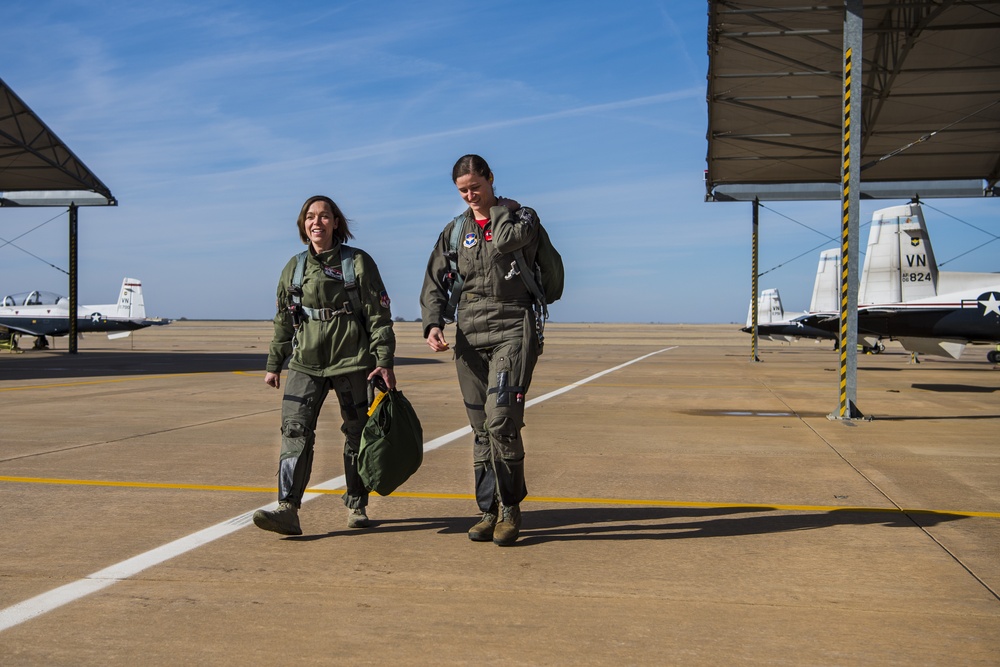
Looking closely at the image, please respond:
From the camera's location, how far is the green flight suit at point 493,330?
4.67 metres

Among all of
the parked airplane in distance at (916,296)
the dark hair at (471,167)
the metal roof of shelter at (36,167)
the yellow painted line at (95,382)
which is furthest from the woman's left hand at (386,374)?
the metal roof of shelter at (36,167)

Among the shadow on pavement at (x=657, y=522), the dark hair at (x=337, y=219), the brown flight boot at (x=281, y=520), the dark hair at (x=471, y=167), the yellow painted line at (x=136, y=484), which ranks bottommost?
the yellow painted line at (x=136, y=484)

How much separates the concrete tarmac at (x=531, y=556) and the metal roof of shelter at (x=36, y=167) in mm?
19645

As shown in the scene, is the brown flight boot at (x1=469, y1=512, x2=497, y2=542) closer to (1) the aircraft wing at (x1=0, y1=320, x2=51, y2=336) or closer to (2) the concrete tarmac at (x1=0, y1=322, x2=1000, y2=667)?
(2) the concrete tarmac at (x1=0, y1=322, x2=1000, y2=667)

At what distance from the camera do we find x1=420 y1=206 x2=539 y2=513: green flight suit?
4.67 m

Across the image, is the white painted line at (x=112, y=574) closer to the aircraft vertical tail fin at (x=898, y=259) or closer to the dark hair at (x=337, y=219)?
the dark hair at (x=337, y=219)

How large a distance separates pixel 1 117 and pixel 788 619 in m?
27.8

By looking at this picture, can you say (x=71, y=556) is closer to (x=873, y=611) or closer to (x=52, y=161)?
(x=873, y=611)

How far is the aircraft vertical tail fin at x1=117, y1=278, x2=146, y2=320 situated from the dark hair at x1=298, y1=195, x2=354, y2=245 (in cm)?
4277

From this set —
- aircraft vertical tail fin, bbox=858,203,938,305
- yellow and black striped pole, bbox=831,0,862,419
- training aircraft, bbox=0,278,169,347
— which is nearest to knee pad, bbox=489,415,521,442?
yellow and black striped pole, bbox=831,0,862,419

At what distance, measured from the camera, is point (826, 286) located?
146 ft

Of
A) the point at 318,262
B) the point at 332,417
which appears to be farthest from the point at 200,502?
the point at 332,417

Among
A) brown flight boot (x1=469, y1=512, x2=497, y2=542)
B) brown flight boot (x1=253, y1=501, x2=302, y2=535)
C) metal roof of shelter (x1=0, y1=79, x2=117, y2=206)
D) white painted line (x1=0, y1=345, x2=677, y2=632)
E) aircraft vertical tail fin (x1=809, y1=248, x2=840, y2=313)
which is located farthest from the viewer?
aircraft vertical tail fin (x1=809, y1=248, x2=840, y2=313)

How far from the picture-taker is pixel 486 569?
13.7ft
